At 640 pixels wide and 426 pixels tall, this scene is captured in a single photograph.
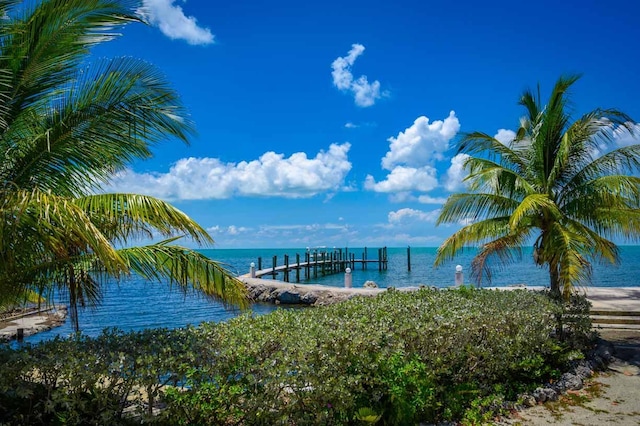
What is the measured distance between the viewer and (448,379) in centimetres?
604

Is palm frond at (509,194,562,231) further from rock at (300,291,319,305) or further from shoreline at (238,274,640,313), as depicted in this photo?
rock at (300,291,319,305)

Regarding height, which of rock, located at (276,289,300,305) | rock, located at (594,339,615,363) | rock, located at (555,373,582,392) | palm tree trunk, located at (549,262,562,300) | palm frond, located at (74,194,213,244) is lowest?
rock, located at (276,289,300,305)

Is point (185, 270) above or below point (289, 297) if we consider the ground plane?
above

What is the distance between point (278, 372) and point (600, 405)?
15.6 feet

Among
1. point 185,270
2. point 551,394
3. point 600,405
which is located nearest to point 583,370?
point 600,405

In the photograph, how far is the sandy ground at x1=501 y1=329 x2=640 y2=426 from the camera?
5.70m

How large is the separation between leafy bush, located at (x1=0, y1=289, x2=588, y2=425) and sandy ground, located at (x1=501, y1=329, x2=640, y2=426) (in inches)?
20.0

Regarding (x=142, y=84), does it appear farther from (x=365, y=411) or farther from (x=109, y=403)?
(x=365, y=411)

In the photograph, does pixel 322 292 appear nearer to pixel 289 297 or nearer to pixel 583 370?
pixel 289 297

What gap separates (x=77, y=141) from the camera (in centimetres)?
512

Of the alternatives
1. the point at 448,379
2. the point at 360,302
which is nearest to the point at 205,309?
the point at 360,302

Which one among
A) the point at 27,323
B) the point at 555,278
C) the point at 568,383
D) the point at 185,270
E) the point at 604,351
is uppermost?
the point at 185,270

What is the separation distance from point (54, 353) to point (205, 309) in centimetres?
2153

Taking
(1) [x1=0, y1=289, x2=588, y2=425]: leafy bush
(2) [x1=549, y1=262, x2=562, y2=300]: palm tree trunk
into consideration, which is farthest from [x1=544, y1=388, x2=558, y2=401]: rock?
(2) [x1=549, y1=262, x2=562, y2=300]: palm tree trunk
